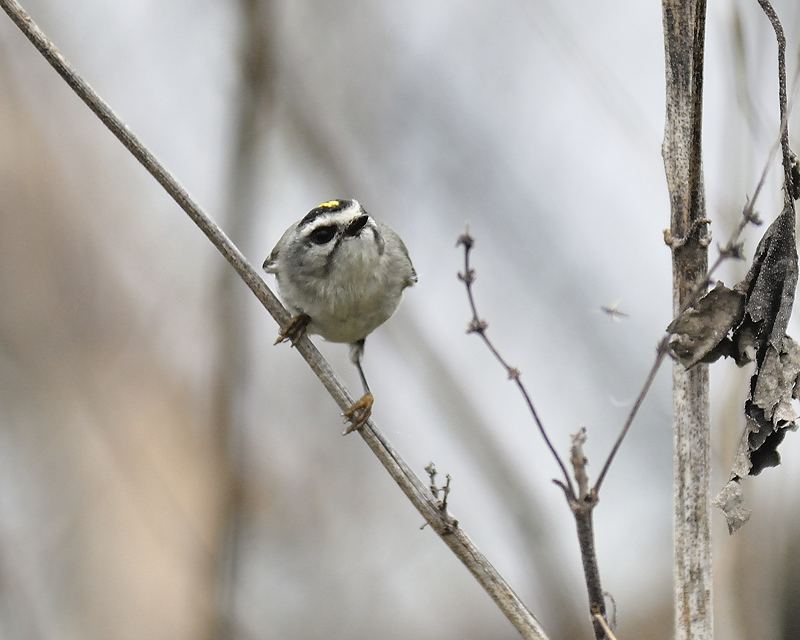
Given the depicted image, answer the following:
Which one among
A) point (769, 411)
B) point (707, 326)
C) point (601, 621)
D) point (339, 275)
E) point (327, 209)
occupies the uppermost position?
point (327, 209)

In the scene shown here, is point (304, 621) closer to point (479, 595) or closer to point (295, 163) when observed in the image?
point (479, 595)

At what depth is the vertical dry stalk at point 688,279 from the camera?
137 centimetres

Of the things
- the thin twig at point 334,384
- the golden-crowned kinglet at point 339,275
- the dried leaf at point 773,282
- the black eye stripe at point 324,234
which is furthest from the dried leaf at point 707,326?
the black eye stripe at point 324,234

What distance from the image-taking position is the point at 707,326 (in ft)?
4.49

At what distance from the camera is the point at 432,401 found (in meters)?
3.31

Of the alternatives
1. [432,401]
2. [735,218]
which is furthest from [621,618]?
[735,218]

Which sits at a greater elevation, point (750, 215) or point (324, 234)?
point (324, 234)

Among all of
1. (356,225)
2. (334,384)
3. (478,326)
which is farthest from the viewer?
(356,225)

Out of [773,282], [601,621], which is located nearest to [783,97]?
[773,282]

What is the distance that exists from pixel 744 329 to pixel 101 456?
12.3 feet

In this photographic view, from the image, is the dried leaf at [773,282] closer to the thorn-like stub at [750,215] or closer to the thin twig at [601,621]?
the thorn-like stub at [750,215]

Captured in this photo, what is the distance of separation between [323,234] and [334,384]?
730 millimetres

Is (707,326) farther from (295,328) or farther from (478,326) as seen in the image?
(295,328)

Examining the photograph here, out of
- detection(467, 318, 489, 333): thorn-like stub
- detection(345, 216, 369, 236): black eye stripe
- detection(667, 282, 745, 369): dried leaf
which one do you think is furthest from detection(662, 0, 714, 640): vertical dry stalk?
detection(345, 216, 369, 236): black eye stripe
